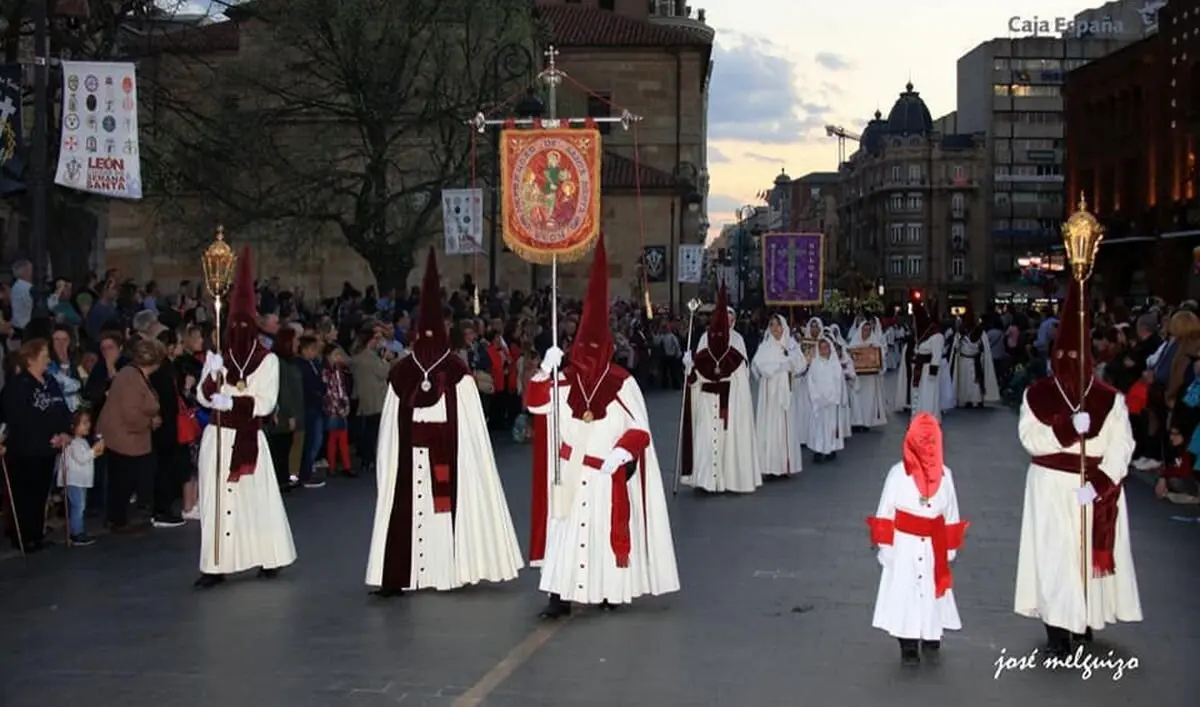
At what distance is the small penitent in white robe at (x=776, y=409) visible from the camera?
18938 mm

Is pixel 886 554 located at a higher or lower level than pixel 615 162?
lower

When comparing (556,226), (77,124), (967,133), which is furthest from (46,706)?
(967,133)

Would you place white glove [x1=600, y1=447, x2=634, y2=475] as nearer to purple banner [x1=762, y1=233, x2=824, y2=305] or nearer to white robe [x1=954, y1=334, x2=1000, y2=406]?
purple banner [x1=762, y1=233, x2=824, y2=305]

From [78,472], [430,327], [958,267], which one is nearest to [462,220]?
[78,472]

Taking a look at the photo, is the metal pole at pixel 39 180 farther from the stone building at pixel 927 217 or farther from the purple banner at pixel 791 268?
the stone building at pixel 927 217

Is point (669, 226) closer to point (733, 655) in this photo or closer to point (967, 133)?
point (733, 655)

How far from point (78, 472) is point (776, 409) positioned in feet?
28.9

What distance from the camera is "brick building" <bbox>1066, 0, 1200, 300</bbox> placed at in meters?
48.7

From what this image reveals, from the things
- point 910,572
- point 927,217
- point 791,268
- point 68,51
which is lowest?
point 910,572

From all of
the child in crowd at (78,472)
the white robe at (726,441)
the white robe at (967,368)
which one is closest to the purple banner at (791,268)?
the white robe at (967,368)

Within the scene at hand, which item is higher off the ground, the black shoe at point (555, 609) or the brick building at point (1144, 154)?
the brick building at point (1144, 154)

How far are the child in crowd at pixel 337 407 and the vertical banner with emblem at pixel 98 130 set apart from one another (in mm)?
3380

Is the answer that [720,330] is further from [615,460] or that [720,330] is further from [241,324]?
[615,460]

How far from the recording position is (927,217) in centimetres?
11850
